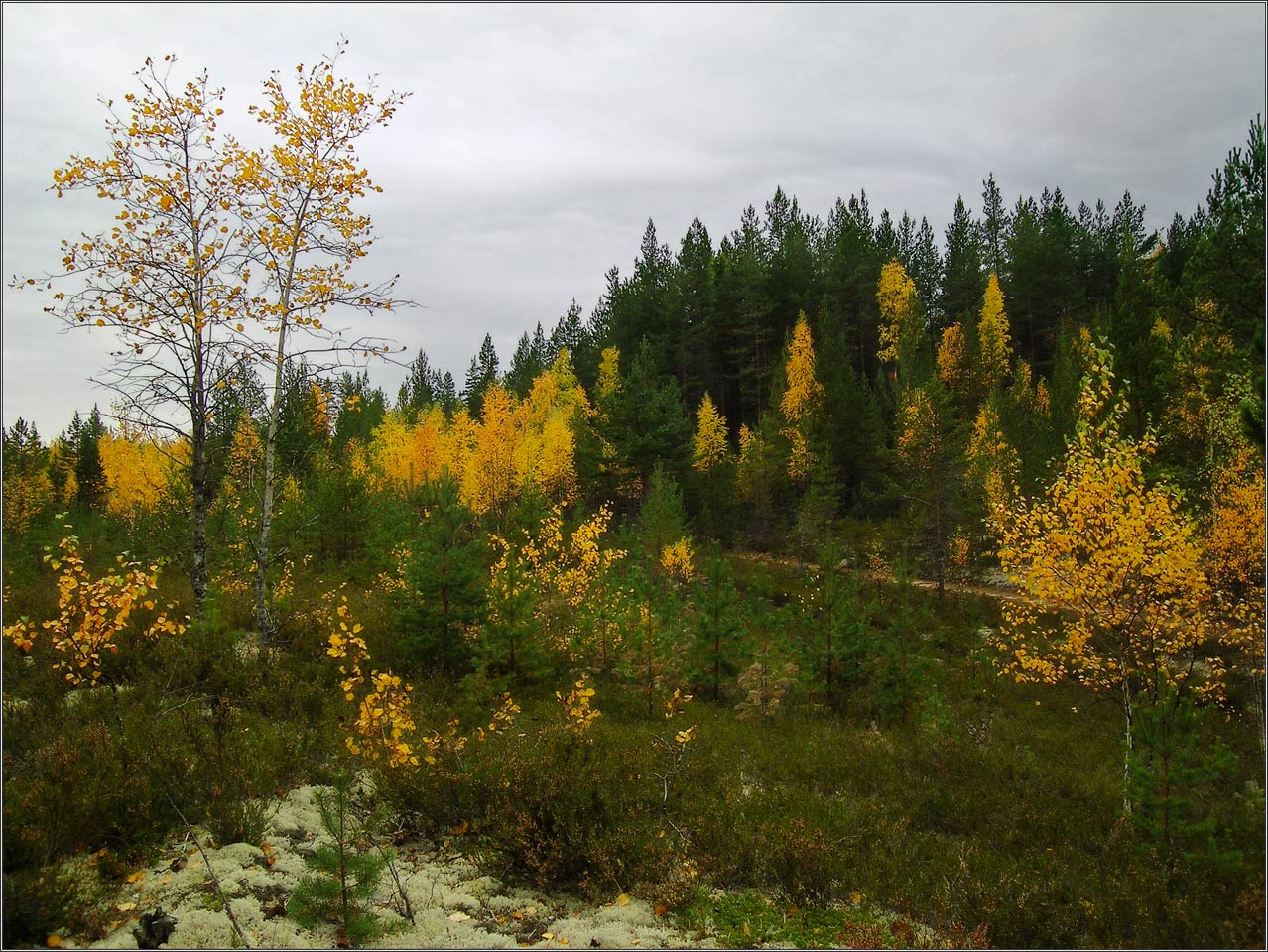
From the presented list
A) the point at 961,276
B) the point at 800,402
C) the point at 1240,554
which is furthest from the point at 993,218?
the point at 1240,554

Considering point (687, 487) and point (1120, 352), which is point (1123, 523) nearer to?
point (1120, 352)

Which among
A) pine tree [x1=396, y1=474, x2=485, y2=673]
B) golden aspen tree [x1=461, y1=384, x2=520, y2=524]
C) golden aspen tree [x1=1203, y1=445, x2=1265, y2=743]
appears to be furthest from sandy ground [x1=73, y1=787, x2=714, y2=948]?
golden aspen tree [x1=461, y1=384, x2=520, y2=524]

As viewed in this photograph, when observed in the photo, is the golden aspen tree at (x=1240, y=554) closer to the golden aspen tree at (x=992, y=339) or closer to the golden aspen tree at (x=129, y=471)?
the golden aspen tree at (x=992, y=339)

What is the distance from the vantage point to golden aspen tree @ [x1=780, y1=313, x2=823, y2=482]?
32.0m

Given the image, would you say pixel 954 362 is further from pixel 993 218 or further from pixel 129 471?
pixel 129 471

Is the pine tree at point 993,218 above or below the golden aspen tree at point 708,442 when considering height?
above

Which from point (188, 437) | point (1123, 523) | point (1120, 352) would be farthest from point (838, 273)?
point (188, 437)

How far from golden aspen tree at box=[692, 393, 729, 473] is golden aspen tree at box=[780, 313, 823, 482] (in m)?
4.40

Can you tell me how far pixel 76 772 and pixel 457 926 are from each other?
327 cm

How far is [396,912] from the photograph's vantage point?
437 cm

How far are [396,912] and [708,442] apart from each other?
33.3 m

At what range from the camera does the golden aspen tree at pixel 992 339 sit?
39594 mm

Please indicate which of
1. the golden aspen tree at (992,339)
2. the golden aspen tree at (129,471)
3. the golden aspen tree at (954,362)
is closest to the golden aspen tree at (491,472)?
the golden aspen tree at (129,471)

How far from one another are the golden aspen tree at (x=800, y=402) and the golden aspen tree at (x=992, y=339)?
1121 cm
